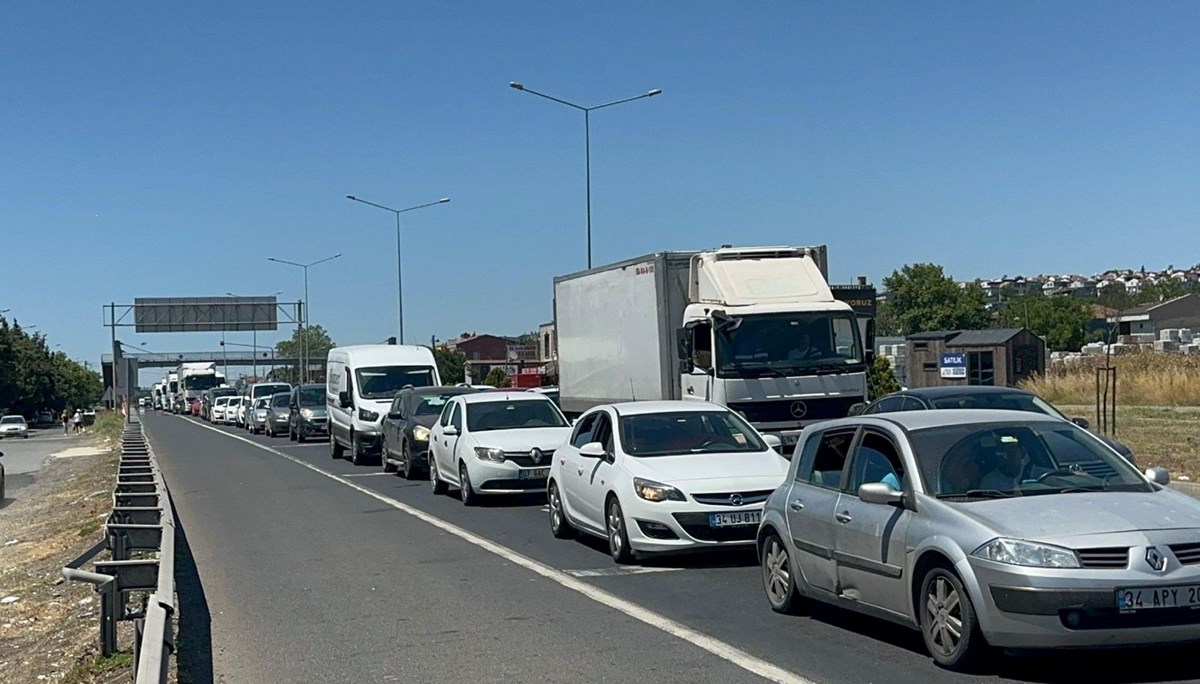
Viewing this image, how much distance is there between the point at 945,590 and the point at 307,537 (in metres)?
10.2

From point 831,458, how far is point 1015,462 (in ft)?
4.78

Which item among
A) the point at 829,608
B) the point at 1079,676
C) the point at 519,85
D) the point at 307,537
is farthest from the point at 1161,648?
the point at 519,85

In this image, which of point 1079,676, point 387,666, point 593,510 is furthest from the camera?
point 593,510

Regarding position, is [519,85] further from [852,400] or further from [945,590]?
[945,590]

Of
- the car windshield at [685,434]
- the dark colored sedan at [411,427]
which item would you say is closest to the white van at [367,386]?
the dark colored sedan at [411,427]

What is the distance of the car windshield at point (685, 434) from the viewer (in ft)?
43.5

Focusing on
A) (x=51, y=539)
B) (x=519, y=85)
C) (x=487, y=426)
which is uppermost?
(x=519, y=85)

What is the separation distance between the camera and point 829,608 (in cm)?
991

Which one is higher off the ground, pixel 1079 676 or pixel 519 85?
pixel 519 85

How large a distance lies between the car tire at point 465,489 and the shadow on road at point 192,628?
17.6ft

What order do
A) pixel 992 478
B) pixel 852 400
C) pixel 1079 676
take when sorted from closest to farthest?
pixel 1079 676
pixel 992 478
pixel 852 400

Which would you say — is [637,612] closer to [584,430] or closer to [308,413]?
[584,430]

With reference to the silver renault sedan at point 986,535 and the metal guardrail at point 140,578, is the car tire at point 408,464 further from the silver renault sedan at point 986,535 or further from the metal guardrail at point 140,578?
the silver renault sedan at point 986,535

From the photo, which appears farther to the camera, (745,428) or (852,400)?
(852,400)
